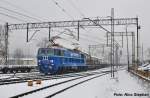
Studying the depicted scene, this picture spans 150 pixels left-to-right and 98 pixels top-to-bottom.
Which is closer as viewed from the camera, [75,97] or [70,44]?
[75,97]

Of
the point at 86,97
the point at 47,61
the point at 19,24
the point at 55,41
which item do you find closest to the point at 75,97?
the point at 86,97

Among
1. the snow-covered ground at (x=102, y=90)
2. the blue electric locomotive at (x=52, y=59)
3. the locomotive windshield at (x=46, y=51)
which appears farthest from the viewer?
the locomotive windshield at (x=46, y=51)

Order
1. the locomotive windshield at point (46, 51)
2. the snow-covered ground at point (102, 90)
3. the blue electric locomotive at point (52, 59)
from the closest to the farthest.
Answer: the snow-covered ground at point (102, 90) < the blue electric locomotive at point (52, 59) < the locomotive windshield at point (46, 51)

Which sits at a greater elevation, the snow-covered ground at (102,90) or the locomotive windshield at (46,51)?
the locomotive windshield at (46,51)

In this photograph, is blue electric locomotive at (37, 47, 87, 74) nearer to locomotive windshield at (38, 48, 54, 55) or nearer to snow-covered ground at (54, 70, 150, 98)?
locomotive windshield at (38, 48, 54, 55)

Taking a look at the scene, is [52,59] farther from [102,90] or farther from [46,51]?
[102,90]

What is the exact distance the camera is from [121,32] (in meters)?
55.1

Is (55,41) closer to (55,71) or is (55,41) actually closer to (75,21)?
(55,71)

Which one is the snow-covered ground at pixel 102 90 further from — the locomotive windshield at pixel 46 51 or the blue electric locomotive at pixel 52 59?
the locomotive windshield at pixel 46 51

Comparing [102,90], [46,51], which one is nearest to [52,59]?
[46,51]

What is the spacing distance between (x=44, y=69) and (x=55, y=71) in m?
1.34

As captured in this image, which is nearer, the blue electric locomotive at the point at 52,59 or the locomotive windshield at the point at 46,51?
the blue electric locomotive at the point at 52,59

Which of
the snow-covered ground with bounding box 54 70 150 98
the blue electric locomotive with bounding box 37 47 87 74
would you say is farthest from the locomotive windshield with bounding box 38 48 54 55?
the snow-covered ground with bounding box 54 70 150 98

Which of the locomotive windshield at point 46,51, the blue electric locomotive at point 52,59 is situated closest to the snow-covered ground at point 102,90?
the blue electric locomotive at point 52,59
